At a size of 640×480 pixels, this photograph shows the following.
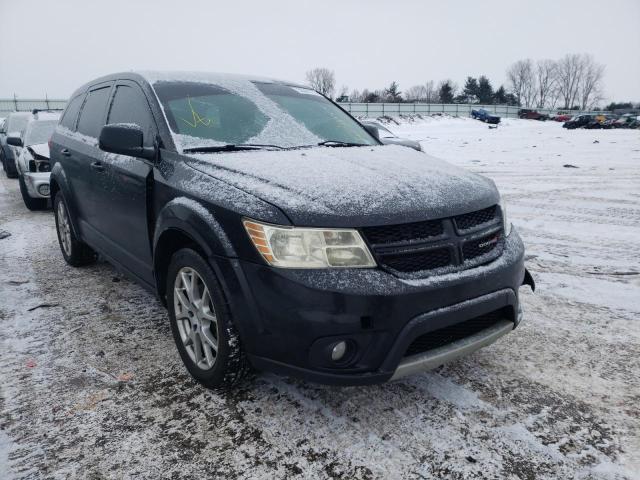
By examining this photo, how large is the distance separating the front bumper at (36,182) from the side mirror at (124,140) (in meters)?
6.03

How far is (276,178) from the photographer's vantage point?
2.36 meters

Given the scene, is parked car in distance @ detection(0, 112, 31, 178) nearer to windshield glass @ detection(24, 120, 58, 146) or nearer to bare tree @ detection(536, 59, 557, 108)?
windshield glass @ detection(24, 120, 58, 146)

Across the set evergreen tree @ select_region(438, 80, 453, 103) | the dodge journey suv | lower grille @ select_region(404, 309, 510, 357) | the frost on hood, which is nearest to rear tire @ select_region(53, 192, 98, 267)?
the dodge journey suv

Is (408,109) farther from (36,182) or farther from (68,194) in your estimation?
(68,194)

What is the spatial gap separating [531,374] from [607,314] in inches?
46.6

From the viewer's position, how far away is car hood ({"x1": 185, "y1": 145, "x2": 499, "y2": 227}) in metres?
2.11

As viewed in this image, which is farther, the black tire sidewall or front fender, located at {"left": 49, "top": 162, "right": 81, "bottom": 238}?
the black tire sidewall

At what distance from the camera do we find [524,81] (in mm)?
100625

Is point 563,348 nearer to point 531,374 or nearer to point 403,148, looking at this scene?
point 531,374

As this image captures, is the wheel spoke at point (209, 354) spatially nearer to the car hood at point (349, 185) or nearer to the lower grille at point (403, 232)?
the car hood at point (349, 185)

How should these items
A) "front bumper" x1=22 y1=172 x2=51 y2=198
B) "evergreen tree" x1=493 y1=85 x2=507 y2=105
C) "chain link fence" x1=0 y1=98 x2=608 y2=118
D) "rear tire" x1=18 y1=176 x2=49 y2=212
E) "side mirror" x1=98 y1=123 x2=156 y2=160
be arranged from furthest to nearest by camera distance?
"evergreen tree" x1=493 y1=85 x2=507 y2=105, "chain link fence" x1=0 y1=98 x2=608 y2=118, "rear tire" x1=18 y1=176 x2=49 y2=212, "front bumper" x1=22 y1=172 x2=51 y2=198, "side mirror" x1=98 y1=123 x2=156 y2=160

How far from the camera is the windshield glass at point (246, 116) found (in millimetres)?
2996

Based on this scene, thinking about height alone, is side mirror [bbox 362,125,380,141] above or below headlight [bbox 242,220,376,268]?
above

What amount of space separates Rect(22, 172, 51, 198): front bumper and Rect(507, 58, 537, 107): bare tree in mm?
106254
